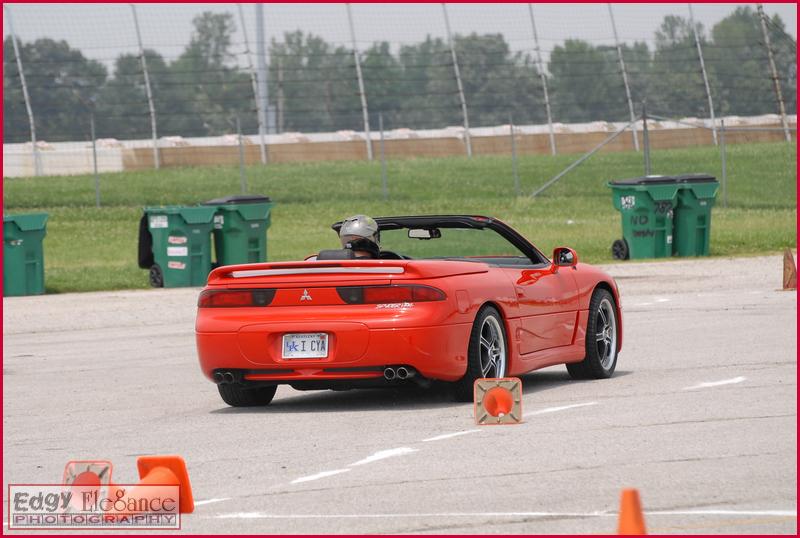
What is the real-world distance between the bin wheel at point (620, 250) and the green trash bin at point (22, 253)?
8.94 m

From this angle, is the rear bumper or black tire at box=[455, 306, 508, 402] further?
black tire at box=[455, 306, 508, 402]

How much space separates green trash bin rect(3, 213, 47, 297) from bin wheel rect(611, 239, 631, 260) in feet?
29.3

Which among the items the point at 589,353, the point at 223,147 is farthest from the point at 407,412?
the point at 223,147

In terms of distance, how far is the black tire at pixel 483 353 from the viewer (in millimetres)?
10031

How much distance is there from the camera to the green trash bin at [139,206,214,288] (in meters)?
22.5

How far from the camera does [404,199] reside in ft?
116

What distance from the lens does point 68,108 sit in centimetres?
3881

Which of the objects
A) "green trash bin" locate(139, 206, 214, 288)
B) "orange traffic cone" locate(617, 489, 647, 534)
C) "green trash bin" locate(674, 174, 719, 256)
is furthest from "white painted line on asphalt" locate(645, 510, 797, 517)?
"green trash bin" locate(674, 174, 719, 256)

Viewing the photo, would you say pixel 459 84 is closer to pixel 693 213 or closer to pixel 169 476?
pixel 693 213

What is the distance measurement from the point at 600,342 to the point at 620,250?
13976mm

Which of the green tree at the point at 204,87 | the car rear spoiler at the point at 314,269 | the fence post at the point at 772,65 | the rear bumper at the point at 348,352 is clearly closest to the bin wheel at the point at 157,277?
the car rear spoiler at the point at 314,269

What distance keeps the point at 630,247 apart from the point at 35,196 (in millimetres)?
15082

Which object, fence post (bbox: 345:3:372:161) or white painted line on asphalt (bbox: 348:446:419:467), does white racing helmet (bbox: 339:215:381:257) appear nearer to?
white painted line on asphalt (bbox: 348:446:419:467)

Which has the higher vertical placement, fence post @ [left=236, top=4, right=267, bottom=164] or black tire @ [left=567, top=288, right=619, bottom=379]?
fence post @ [left=236, top=4, right=267, bottom=164]
